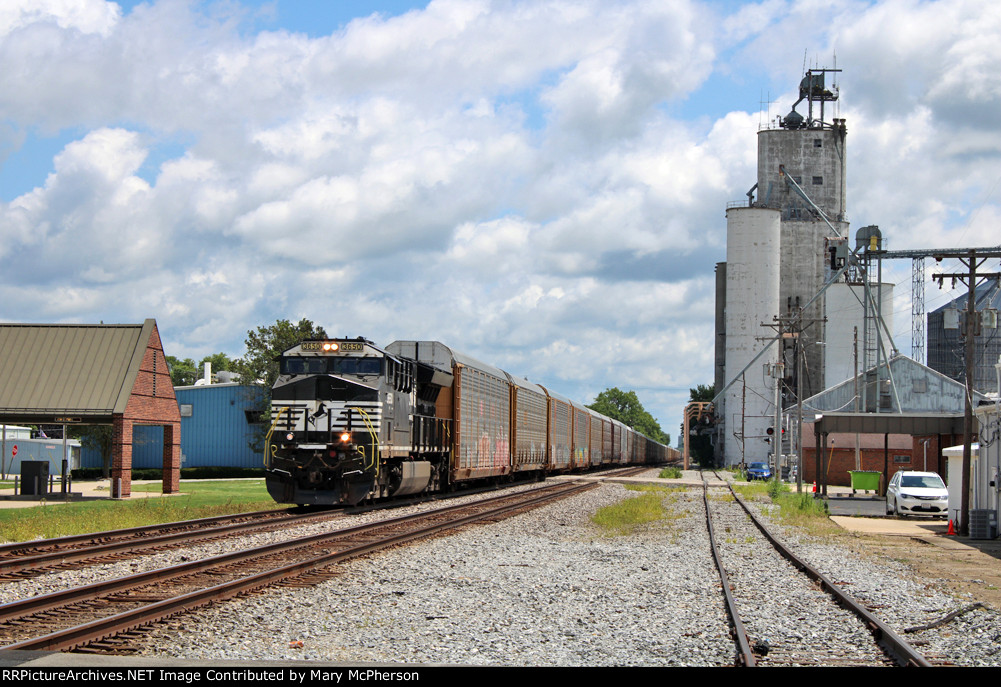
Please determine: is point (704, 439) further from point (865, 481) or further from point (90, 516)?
point (90, 516)

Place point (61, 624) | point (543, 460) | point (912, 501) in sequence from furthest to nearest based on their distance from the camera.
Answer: point (543, 460)
point (912, 501)
point (61, 624)

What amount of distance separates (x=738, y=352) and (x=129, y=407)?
226ft

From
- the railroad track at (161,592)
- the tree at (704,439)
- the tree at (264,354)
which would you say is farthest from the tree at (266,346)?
the tree at (704,439)

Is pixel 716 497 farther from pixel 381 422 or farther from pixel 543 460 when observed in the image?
pixel 381 422

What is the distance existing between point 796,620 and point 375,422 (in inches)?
488

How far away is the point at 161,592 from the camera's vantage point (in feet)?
37.1

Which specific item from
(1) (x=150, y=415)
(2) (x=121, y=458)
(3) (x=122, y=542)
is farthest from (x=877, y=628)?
(1) (x=150, y=415)

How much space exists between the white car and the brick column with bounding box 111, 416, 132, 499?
2355 cm

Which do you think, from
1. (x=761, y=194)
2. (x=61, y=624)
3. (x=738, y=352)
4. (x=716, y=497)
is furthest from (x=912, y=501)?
(x=761, y=194)

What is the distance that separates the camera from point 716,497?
37.7 meters

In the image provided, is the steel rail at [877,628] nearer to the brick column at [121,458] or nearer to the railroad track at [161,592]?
the railroad track at [161,592]

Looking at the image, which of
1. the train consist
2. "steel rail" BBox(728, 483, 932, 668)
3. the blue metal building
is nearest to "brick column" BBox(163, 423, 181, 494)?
the train consist

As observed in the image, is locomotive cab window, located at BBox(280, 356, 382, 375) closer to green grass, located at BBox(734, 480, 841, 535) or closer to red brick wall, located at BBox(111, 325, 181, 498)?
red brick wall, located at BBox(111, 325, 181, 498)

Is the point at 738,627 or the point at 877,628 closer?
the point at 738,627
